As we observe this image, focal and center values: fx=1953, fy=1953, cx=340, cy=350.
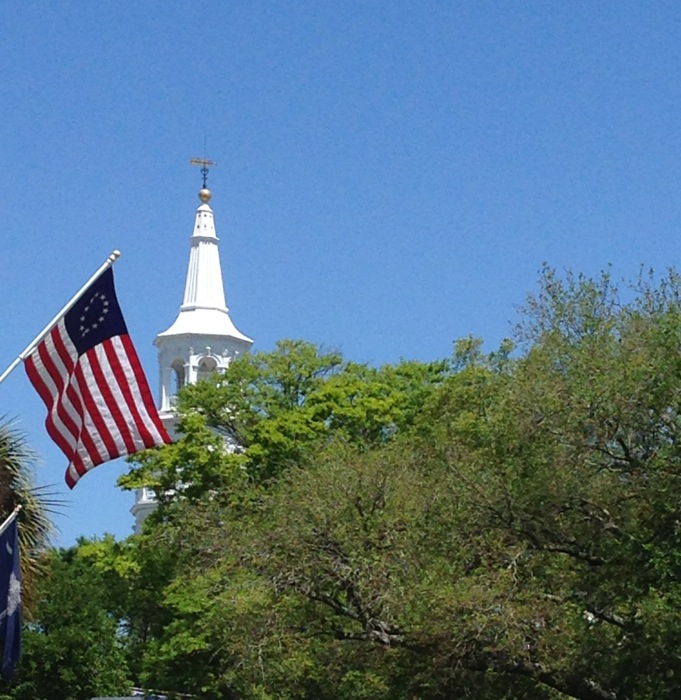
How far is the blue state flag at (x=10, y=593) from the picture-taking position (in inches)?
938

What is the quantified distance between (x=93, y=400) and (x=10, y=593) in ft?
15.0

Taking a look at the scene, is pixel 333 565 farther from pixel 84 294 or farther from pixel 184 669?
pixel 184 669

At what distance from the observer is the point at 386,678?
36719mm

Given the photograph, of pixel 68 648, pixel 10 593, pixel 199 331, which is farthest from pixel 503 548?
pixel 199 331

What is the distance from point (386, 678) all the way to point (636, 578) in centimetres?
816

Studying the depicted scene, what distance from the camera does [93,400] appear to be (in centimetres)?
2062

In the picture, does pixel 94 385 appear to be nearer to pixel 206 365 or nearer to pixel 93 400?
pixel 93 400

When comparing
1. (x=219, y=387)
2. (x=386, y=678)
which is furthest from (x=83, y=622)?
(x=386, y=678)

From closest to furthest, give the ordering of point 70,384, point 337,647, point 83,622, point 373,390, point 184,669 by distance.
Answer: point 70,384 → point 337,647 → point 184,669 → point 373,390 → point 83,622

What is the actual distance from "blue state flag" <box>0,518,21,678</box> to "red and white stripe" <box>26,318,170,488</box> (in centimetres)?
356

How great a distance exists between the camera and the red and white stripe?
20.4m

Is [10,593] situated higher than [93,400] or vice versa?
[93,400]

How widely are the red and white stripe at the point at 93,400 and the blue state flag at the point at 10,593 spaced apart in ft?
11.7

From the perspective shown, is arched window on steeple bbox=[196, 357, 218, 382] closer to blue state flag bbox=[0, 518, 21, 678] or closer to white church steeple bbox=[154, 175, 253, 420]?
white church steeple bbox=[154, 175, 253, 420]
